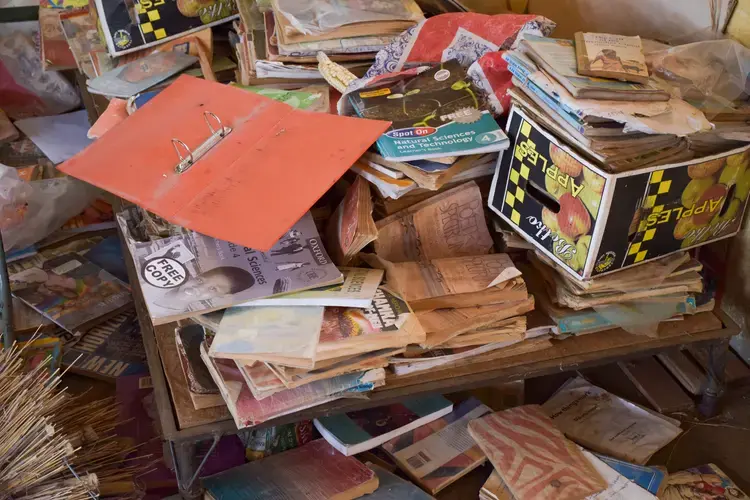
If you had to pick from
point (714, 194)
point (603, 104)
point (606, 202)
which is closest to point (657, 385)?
point (714, 194)

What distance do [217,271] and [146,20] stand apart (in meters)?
0.91

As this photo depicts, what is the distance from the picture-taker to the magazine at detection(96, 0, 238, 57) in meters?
1.90

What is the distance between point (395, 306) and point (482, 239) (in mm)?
287

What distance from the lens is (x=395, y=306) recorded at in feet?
4.10

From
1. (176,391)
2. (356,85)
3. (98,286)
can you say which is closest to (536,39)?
(356,85)

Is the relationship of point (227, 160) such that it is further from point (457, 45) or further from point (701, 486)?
point (701, 486)

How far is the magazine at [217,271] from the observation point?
1215 millimetres

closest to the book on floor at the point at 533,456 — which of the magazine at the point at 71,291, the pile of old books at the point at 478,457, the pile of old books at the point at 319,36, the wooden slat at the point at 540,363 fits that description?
the pile of old books at the point at 478,457

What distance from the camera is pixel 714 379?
4.94 ft

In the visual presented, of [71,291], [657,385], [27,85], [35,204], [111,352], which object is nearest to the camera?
[657,385]

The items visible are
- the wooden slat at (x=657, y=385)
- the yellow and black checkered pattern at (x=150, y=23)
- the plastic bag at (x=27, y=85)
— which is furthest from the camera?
the plastic bag at (x=27, y=85)

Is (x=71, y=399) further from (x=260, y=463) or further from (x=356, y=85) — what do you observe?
(x=356, y=85)

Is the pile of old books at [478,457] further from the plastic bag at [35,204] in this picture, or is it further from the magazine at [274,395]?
the plastic bag at [35,204]

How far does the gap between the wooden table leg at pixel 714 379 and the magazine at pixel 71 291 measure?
4.38 feet
